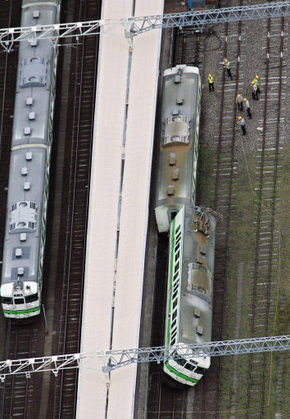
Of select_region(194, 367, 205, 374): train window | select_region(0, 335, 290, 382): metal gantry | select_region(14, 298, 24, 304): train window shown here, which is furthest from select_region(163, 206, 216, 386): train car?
select_region(14, 298, 24, 304): train window

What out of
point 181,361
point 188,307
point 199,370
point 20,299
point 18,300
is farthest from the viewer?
point 18,300

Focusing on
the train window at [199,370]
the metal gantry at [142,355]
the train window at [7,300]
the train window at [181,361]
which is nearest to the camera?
the metal gantry at [142,355]

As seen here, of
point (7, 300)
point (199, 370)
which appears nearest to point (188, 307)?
point (199, 370)

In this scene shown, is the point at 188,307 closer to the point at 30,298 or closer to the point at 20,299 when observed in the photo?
the point at 30,298

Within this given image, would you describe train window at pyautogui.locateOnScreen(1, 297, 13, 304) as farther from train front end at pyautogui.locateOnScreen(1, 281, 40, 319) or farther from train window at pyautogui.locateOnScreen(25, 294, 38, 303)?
train window at pyautogui.locateOnScreen(25, 294, 38, 303)

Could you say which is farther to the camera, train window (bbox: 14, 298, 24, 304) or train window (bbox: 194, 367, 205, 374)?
train window (bbox: 14, 298, 24, 304)

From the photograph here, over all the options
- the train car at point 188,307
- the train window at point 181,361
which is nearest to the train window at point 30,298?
the train car at point 188,307

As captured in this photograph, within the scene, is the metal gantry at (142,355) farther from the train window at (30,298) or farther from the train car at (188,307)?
the train window at (30,298)
